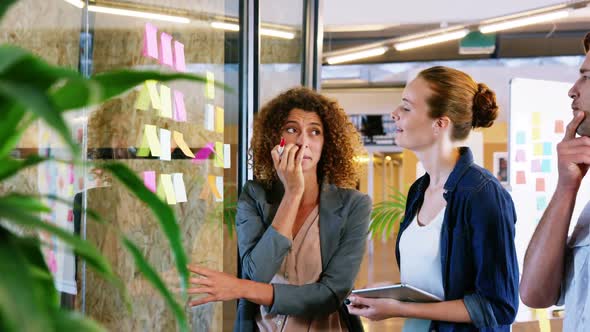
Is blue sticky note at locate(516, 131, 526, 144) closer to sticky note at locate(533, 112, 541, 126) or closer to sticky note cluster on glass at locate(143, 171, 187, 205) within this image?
sticky note at locate(533, 112, 541, 126)

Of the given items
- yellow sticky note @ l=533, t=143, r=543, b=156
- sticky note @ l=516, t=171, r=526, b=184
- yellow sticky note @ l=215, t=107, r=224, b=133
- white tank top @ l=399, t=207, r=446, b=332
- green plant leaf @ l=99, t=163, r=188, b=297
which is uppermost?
yellow sticky note @ l=215, t=107, r=224, b=133

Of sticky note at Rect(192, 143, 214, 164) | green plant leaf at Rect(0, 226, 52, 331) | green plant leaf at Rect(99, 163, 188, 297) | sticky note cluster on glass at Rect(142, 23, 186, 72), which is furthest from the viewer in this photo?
sticky note at Rect(192, 143, 214, 164)

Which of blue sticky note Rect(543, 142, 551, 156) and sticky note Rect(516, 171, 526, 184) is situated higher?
blue sticky note Rect(543, 142, 551, 156)

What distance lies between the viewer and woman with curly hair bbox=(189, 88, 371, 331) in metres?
2.12

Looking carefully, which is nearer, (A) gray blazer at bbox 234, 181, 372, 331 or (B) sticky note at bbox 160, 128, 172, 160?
(A) gray blazer at bbox 234, 181, 372, 331

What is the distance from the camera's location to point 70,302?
1.80 metres

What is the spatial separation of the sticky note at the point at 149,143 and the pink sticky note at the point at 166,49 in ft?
0.76

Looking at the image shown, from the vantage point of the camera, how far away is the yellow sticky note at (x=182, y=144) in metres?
2.42

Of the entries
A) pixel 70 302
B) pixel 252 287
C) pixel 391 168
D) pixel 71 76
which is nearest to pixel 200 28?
pixel 252 287

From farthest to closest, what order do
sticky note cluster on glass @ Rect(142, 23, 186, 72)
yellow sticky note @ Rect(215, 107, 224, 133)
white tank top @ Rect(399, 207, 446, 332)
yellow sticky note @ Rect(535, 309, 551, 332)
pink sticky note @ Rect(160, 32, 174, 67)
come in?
yellow sticky note @ Rect(535, 309, 551, 332)
yellow sticky note @ Rect(215, 107, 224, 133)
pink sticky note @ Rect(160, 32, 174, 67)
sticky note cluster on glass @ Rect(142, 23, 186, 72)
white tank top @ Rect(399, 207, 446, 332)

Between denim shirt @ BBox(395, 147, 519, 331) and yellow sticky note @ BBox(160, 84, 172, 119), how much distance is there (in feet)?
2.98

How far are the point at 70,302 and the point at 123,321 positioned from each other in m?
0.29

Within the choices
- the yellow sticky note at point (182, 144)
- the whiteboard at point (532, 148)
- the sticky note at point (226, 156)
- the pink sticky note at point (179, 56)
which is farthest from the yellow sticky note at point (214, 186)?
the whiteboard at point (532, 148)

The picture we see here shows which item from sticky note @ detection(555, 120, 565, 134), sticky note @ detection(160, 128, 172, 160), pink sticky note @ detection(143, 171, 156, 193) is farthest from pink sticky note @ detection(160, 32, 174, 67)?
sticky note @ detection(555, 120, 565, 134)
